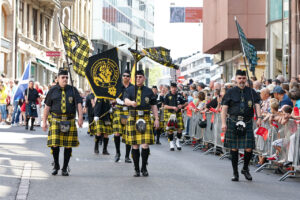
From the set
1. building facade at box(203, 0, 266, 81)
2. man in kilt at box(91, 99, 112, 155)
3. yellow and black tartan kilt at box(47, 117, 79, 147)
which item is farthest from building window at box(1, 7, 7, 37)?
yellow and black tartan kilt at box(47, 117, 79, 147)

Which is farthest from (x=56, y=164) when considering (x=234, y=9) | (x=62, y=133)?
(x=234, y=9)

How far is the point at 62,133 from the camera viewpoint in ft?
34.3

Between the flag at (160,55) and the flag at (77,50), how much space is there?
1786 mm

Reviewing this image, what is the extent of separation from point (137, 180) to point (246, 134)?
6.38 ft

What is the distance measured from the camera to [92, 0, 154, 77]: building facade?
61.5 meters

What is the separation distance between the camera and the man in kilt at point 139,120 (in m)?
10.7

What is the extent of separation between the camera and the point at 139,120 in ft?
35.2

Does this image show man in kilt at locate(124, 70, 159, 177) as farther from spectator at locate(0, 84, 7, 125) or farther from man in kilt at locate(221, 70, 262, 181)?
spectator at locate(0, 84, 7, 125)

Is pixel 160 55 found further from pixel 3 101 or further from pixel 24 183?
pixel 3 101

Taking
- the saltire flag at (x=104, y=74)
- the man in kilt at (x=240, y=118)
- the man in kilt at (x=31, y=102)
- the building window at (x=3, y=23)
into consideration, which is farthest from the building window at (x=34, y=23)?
the man in kilt at (x=240, y=118)

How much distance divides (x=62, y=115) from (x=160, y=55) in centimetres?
326

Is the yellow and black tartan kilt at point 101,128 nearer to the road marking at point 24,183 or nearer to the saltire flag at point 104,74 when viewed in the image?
the saltire flag at point 104,74

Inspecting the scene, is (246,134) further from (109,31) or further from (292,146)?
(109,31)

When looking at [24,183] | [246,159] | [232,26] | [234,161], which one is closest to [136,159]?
[234,161]
